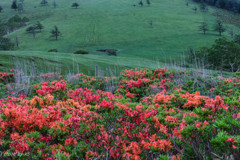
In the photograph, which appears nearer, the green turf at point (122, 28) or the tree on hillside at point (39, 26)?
the green turf at point (122, 28)

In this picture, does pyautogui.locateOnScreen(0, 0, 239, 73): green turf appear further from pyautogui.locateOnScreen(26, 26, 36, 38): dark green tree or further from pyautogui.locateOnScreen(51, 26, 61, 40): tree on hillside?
pyautogui.locateOnScreen(51, 26, 61, 40): tree on hillside

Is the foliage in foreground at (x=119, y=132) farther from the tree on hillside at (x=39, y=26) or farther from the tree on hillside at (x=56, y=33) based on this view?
the tree on hillside at (x=39, y=26)

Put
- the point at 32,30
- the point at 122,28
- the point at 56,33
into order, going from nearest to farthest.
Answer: the point at 56,33
the point at 32,30
the point at 122,28

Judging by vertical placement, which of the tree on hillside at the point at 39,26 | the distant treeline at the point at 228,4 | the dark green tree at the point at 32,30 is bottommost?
the dark green tree at the point at 32,30

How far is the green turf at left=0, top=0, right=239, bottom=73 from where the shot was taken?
54537 millimetres

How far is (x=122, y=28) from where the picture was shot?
71.1 meters

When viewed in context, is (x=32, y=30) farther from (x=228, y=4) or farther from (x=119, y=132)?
(x=228, y=4)

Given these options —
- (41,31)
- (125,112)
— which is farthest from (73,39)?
(125,112)

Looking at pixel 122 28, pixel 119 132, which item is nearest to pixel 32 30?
pixel 122 28

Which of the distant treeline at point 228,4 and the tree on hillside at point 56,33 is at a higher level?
the distant treeline at point 228,4

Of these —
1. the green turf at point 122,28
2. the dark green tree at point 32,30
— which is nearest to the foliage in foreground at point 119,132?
the green turf at point 122,28

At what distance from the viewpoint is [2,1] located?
387 ft

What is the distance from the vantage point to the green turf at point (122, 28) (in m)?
54.5

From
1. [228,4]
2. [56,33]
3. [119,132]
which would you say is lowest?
[119,132]
